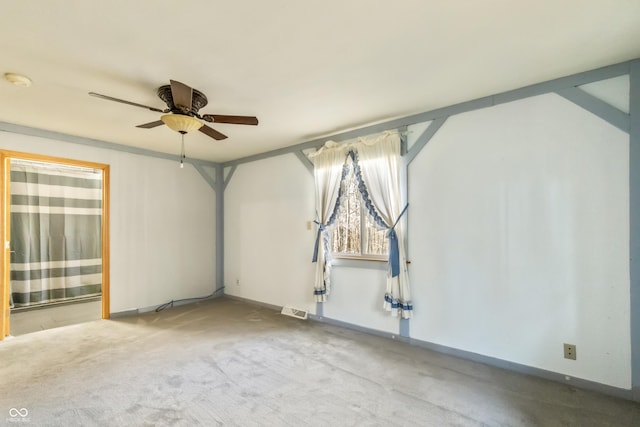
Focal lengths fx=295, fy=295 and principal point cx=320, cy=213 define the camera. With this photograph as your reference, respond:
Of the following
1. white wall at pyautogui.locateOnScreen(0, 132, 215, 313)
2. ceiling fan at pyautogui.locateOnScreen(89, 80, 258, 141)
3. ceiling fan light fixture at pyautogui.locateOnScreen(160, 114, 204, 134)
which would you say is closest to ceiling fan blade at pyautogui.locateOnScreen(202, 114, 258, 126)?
ceiling fan at pyautogui.locateOnScreen(89, 80, 258, 141)

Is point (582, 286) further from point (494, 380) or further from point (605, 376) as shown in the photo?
point (494, 380)

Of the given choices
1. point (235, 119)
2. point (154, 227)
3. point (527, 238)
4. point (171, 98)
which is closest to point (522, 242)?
point (527, 238)

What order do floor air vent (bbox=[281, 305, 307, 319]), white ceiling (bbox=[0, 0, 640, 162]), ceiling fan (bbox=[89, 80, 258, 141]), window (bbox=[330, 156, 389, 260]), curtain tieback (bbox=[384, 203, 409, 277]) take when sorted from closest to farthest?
white ceiling (bbox=[0, 0, 640, 162]), ceiling fan (bbox=[89, 80, 258, 141]), curtain tieback (bbox=[384, 203, 409, 277]), window (bbox=[330, 156, 389, 260]), floor air vent (bbox=[281, 305, 307, 319])

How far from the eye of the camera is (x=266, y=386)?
241 centimetres

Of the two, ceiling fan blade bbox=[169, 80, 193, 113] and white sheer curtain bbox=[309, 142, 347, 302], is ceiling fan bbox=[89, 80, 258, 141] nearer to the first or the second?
ceiling fan blade bbox=[169, 80, 193, 113]

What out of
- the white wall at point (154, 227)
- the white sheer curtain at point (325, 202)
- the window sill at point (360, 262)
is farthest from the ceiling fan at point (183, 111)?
the white wall at point (154, 227)

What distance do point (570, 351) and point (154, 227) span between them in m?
5.31

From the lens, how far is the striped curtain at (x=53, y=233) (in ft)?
15.7

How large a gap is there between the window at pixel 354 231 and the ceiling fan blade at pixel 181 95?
2.02 m

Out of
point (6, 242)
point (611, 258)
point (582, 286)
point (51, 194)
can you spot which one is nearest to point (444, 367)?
point (582, 286)

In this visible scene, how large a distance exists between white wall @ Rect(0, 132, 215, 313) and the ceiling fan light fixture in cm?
254

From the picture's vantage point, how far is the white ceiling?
1657 millimetres

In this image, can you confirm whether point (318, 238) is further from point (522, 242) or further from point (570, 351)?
point (570, 351)

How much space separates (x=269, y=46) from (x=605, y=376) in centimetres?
349
